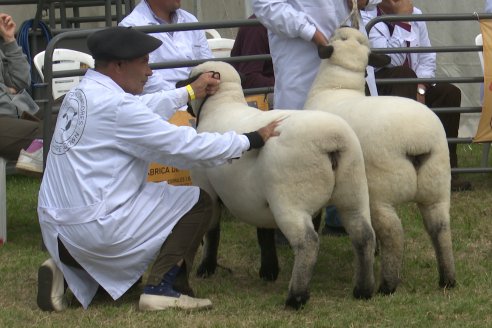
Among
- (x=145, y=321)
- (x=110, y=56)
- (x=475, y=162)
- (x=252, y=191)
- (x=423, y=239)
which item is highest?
(x=110, y=56)

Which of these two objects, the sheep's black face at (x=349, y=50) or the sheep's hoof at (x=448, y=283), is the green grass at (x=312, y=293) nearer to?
the sheep's hoof at (x=448, y=283)

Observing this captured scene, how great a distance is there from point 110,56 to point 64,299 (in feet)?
4.07

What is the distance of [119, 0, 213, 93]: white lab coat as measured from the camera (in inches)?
285

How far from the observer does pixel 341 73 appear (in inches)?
228

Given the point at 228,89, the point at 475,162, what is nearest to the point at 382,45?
the point at 475,162

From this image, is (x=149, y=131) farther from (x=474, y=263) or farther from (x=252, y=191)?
(x=474, y=263)

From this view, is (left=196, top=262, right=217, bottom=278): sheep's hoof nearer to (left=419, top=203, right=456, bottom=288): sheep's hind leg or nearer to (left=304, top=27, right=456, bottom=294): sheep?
(left=304, top=27, right=456, bottom=294): sheep

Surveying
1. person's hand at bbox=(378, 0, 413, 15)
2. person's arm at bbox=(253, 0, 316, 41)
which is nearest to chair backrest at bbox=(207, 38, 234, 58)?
person's hand at bbox=(378, 0, 413, 15)

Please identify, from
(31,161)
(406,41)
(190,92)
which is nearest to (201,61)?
(31,161)

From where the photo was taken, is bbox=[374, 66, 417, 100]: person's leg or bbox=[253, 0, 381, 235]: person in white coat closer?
bbox=[253, 0, 381, 235]: person in white coat

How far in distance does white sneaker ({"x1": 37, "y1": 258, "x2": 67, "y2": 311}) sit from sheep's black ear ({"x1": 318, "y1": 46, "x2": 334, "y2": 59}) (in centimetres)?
177

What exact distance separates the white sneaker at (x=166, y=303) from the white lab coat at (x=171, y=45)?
7.01 feet

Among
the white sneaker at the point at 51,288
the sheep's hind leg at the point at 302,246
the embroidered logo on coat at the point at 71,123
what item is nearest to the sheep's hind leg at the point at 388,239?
the sheep's hind leg at the point at 302,246

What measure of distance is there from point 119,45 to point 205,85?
2.07 feet
